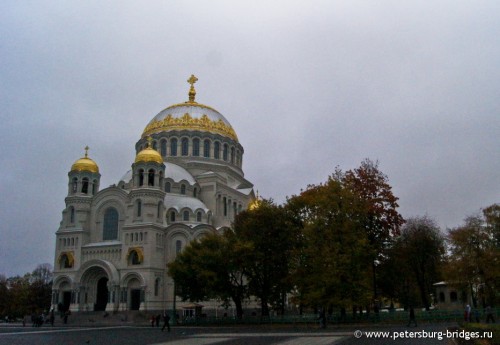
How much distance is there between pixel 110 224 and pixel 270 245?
78.8ft

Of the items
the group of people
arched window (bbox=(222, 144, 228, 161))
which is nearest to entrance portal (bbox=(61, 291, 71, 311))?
the group of people

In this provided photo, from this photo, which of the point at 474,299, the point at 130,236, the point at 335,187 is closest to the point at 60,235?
the point at 130,236

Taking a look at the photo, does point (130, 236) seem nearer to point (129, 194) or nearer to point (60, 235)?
point (129, 194)

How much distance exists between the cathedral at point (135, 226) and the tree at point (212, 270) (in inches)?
362

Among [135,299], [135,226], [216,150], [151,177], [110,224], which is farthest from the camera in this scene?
[216,150]

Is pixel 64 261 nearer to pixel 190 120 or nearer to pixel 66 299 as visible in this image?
pixel 66 299

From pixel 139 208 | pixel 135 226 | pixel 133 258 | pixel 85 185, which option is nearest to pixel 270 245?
pixel 135 226

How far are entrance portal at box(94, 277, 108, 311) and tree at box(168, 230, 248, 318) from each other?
1489 centimetres

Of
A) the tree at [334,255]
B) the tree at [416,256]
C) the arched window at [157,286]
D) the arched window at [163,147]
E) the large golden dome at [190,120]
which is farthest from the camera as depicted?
the large golden dome at [190,120]

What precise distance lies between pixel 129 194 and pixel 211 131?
16.9m

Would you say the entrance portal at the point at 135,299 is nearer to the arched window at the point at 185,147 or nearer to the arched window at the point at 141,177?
the arched window at the point at 141,177

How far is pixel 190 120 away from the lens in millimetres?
65062

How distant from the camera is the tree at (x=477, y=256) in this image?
122ft

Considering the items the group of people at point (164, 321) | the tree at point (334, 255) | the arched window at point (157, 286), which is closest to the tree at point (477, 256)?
the tree at point (334, 255)
